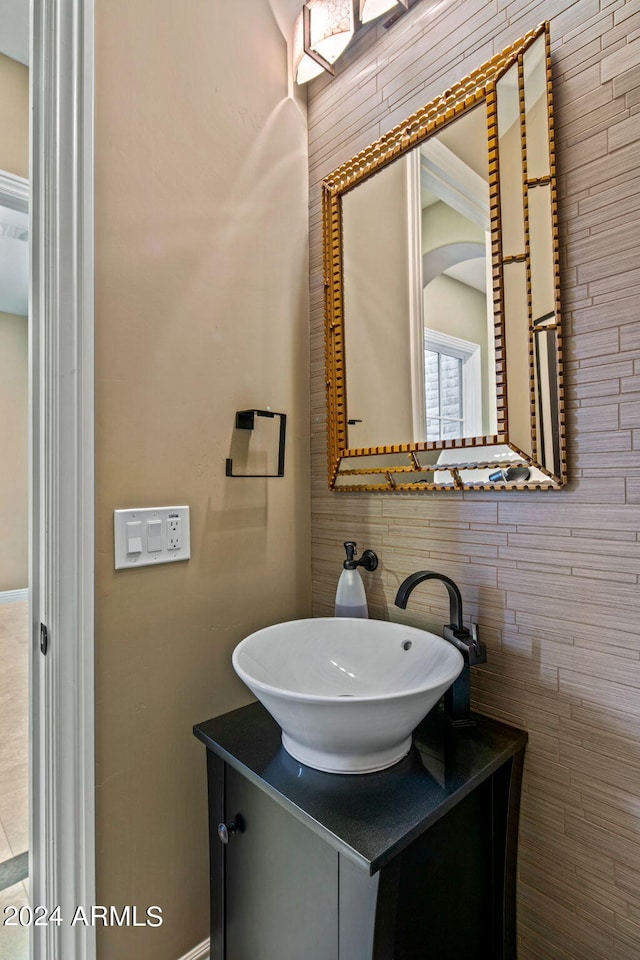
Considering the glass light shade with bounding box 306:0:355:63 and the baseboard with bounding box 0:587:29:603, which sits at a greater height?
the glass light shade with bounding box 306:0:355:63

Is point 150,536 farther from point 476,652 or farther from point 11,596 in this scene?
point 11,596

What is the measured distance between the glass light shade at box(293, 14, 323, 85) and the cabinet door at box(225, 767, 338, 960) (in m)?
1.79

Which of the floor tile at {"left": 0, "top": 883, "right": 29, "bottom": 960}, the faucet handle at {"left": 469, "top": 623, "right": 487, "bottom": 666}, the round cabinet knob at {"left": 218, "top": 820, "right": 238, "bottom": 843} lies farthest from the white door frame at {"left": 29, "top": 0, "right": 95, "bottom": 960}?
the faucet handle at {"left": 469, "top": 623, "right": 487, "bottom": 666}

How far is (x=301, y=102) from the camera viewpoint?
139cm

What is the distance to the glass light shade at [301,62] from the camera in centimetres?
130

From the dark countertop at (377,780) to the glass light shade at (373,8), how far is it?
1.67 meters

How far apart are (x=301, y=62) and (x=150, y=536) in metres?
1.38

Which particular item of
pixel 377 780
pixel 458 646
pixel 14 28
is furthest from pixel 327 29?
pixel 377 780

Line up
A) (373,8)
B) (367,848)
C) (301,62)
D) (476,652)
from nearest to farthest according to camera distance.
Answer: (367,848)
(476,652)
(373,8)
(301,62)

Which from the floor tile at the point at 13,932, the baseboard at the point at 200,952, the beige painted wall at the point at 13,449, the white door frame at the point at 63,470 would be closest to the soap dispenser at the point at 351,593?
the white door frame at the point at 63,470

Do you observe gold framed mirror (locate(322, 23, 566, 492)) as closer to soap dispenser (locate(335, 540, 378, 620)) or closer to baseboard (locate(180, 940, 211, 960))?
soap dispenser (locate(335, 540, 378, 620))

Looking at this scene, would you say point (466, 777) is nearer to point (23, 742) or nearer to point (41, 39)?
point (41, 39)

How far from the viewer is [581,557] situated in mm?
832

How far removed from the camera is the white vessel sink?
72 centimetres
